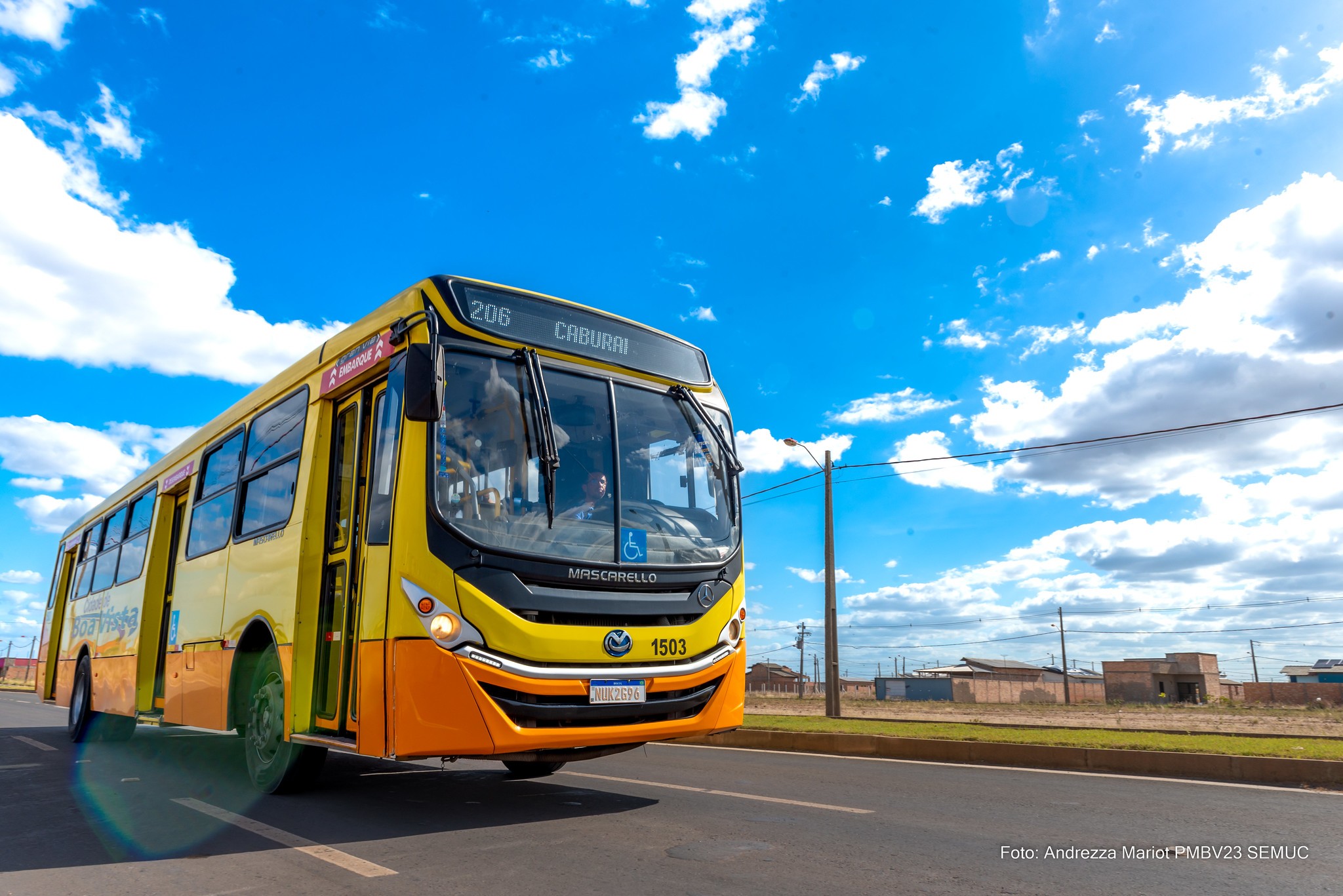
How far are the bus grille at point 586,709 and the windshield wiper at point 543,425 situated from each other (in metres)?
1.08

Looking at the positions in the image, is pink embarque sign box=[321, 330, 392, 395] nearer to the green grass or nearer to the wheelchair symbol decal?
the wheelchair symbol decal

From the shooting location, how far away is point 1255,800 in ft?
23.1

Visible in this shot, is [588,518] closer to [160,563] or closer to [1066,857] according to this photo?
[1066,857]

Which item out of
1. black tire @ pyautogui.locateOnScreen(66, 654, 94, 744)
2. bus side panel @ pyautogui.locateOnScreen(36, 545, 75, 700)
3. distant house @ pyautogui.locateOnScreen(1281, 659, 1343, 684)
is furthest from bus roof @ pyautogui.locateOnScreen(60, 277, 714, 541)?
distant house @ pyautogui.locateOnScreen(1281, 659, 1343, 684)

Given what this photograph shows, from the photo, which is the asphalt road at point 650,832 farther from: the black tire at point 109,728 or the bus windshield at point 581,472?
the black tire at point 109,728

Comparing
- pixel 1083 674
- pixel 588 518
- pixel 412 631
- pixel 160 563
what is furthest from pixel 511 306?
pixel 1083 674

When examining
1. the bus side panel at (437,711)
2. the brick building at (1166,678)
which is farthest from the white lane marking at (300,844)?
the brick building at (1166,678)

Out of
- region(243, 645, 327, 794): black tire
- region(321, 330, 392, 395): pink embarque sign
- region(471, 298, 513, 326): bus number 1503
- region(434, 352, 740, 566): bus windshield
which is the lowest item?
region(243, 645, 327, 794): black tire

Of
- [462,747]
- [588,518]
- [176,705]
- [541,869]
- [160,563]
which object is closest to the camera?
[541,869]

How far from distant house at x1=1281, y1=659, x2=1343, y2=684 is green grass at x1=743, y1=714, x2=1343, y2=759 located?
89486 mm

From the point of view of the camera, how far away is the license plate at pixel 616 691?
5566mm

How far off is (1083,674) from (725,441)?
113 meters

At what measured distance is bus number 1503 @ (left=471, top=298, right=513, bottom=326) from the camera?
6075 mm

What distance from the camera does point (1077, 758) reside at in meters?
9.78
